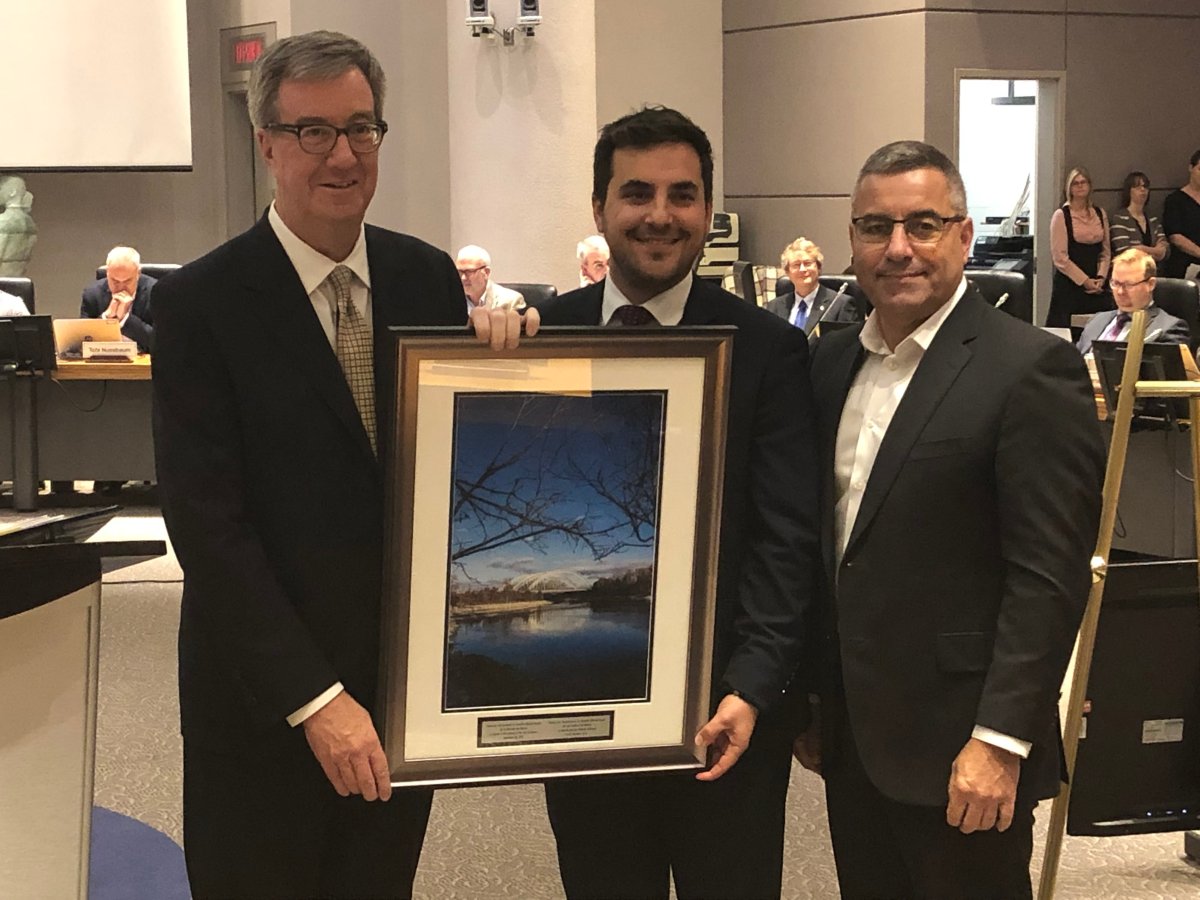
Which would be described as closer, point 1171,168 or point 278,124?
point 278,124

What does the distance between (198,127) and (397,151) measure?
2.21 meters

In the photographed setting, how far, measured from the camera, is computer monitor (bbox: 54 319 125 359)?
29.3 ft

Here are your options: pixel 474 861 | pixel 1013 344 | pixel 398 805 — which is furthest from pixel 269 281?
pixel 474 861

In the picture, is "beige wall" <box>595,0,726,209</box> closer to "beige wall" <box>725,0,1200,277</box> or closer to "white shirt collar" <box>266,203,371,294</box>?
"beige wall" <box>725,0,1200,277</box>

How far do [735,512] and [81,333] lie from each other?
7625 mm

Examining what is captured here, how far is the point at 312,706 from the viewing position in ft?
6.37

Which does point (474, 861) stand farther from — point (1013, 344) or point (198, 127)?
point (198, 127)

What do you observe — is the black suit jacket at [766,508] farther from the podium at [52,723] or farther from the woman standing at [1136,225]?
the woman standing at [1136,225]

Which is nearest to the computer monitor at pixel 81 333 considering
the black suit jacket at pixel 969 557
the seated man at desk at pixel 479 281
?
the seated man at desk at pixel 479 281

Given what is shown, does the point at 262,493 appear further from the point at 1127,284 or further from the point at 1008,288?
the point at 1127,284

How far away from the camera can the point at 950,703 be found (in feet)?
7.24

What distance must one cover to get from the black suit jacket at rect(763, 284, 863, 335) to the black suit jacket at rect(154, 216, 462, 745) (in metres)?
5.80

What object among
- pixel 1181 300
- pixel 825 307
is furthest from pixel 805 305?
pixel 1181 300

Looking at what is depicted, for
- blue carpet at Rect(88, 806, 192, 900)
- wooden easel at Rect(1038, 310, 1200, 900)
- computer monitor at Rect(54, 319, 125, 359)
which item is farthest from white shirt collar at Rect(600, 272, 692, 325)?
computer monitor at Rect(54, 319, 125, 359)
